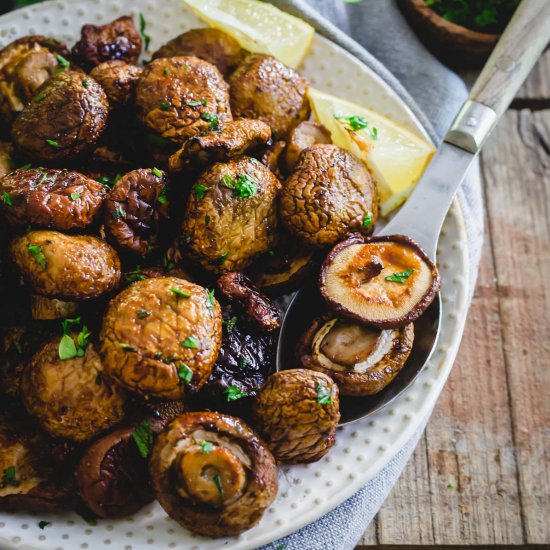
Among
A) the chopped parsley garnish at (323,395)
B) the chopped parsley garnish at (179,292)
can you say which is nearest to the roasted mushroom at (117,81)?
the chopped parsley garnish at (179,292)

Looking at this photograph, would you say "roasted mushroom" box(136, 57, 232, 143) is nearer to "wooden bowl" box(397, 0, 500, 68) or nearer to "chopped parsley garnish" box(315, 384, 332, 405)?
→ "chopped parsley garnish" box(315, 384, 332, 405)

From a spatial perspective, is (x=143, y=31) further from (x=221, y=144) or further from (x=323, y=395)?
(x=323, y=395)

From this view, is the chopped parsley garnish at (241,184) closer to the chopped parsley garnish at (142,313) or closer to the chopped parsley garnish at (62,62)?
the chopped parsley garnish at (142,313)

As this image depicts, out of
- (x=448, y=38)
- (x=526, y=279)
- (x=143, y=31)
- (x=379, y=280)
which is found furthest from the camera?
(x=448, y=38)

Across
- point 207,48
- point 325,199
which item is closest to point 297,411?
point 325,199

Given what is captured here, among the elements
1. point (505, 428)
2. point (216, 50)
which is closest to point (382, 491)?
point (505, 428)

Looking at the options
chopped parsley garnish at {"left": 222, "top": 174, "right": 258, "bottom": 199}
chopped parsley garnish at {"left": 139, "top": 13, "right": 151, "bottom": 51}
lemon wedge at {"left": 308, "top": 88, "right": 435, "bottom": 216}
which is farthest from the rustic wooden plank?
chopped parsley garnish at {"left": 139, "top": 13, "right": 151, "bottom": 51}
